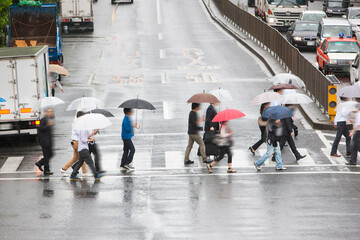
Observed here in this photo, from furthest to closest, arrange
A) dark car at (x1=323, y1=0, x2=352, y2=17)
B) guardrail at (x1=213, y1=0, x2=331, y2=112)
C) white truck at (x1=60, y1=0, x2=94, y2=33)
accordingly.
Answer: dark car at (x1=323, y1=0, x2=352, y2=17) → white truck at (x1=60, y1=0, x2=94, y2=33) → guardrail at (x1=213, y1=0, x2=331, y2=112)

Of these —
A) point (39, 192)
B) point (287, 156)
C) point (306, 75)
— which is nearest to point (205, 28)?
point (306, 75)

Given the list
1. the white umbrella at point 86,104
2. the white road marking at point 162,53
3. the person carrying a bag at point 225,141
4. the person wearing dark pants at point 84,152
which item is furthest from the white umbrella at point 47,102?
the white road marking at point 162,53

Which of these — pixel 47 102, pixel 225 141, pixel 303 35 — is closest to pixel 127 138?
pixel 225 141

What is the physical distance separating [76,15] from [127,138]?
31.4 m

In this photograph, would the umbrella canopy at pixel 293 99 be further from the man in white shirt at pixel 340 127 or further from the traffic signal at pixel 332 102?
the traffic signal at pixel 332 102

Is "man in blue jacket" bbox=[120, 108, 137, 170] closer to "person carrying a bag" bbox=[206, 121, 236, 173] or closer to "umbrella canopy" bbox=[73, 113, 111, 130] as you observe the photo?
"umbrella canopy" bbox=[73, 113, 111, 130]

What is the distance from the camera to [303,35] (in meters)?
36.8

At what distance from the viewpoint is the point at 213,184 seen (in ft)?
48.6

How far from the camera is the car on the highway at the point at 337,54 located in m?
29.1

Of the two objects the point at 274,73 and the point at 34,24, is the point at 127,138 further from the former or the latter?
the point at 34,24

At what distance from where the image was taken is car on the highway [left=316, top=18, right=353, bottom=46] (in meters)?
34.9

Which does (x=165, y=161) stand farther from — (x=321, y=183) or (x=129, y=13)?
(x=129, y=13)

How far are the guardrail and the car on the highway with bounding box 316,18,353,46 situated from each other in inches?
100

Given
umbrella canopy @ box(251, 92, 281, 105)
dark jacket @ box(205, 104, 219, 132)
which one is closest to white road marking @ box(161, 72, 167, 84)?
umbrella canopy @ box(251, 92, 281, 105)
